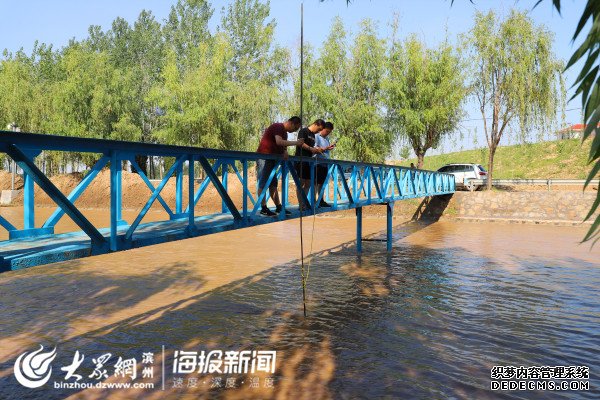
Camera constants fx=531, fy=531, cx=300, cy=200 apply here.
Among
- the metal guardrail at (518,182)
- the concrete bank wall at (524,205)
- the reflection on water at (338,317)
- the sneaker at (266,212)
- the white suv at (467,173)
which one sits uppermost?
the white suv at (467,173)

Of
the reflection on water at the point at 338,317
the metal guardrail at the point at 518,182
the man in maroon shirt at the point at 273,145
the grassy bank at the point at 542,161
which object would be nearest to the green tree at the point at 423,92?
the metal guardrail at the point at 518,182

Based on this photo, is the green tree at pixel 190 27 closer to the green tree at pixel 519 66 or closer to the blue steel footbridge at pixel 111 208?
the green tree at pixel 519 66

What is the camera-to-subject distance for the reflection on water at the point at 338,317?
5555mm

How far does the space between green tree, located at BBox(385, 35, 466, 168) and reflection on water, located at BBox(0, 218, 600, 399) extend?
612 inches

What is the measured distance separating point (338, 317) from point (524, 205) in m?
18.8

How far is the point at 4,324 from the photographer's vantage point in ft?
Result: 24.3

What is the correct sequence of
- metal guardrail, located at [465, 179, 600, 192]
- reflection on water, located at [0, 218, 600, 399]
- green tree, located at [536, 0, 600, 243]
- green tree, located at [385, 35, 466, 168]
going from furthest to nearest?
green tree, located at [385, 35, 466, 168]
metal guardrail, located at [465, 179, 600, 192]
reflection on water, located at [0, 218, 600, 399]
green tree, located at [536, 0, 600, 243]

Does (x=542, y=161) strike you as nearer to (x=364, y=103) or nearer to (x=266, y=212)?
(x=364, y=103)

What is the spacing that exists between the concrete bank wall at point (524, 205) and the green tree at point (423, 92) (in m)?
5.22

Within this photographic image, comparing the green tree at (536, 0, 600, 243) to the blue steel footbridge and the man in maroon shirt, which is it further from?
the man in maroon shirt

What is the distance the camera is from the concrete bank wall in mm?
23156

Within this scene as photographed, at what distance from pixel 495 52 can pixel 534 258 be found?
15215 mm

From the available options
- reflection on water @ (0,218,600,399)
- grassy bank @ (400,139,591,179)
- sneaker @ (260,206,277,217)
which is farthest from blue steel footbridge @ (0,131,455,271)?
grassy bank @ (400,139,591,179)

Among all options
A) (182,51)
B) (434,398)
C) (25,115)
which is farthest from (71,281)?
(182,51)
